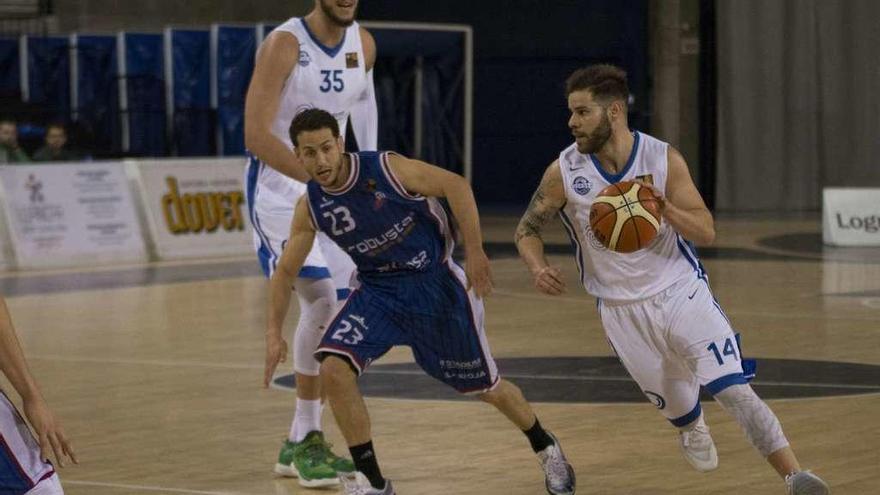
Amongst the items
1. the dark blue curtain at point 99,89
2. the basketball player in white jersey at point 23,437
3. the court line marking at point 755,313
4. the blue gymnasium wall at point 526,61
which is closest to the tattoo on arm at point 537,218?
the basketball player in white jersey at point 23,437

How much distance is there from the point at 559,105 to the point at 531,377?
20859mm

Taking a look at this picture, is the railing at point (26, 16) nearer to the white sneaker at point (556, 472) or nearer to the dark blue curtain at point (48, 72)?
the dark blue curtain at point (48, 72)

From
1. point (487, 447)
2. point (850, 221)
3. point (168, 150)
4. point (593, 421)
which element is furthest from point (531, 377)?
point (168, 150)

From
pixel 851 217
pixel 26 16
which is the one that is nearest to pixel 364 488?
pixel 851 217

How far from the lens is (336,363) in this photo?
6.98 m

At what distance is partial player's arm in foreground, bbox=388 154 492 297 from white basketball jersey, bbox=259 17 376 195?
84 cm

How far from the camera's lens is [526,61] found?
31359 mm

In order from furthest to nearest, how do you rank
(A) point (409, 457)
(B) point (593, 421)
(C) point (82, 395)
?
(C) point (82, 395)
(B) point (593, 421)
(A) point (409, 457)

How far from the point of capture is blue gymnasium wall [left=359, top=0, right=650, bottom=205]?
30.7 m

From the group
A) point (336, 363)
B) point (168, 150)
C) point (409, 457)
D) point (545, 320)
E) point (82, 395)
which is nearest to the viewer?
point (336, 363)

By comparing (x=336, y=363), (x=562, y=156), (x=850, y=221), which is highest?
(x=562, y=156)

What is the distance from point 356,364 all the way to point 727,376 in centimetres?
140

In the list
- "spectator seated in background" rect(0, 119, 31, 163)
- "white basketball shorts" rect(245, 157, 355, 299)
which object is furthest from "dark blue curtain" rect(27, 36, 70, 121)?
"white basketball shorts" rect(245, 157, 355, 299)

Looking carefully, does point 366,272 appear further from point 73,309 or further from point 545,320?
point 73,309
